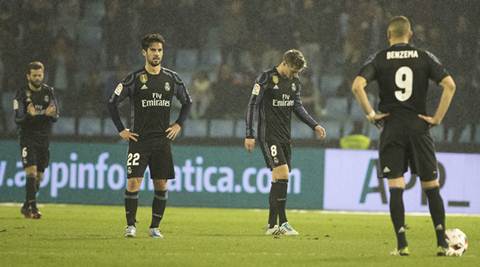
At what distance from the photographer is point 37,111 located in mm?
16188

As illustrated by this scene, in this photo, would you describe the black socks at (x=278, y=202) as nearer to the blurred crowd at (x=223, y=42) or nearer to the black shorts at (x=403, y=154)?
the black shorts at (x=403, y=154)

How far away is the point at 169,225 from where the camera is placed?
48.8 feet

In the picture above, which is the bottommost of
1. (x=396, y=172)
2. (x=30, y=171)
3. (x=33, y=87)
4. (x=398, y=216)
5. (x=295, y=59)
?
(x=30, y=171)

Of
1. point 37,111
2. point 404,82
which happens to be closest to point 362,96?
point 404,82

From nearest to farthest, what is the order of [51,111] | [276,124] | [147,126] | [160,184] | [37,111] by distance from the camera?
1. [147,126]
2. [160,184]
3. [276,124]
4. [51,111]
5. [37,111]

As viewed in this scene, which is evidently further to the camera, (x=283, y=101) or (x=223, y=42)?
(x=223, y=42)

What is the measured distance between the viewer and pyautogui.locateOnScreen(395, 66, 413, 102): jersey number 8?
9.79 meters

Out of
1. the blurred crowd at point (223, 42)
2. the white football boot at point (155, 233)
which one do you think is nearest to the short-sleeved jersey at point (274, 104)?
the white football boot at point (155, 233)

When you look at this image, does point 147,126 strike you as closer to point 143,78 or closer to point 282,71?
point 143,78

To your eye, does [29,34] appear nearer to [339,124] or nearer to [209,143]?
[209,143]

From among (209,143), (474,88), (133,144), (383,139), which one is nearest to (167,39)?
(209,143)

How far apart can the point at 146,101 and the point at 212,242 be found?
5.18ft

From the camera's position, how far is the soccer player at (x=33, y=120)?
16.1 m

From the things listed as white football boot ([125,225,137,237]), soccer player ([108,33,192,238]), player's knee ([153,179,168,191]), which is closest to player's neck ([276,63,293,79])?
soccer player ([108,33,192,238])
